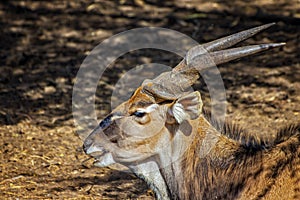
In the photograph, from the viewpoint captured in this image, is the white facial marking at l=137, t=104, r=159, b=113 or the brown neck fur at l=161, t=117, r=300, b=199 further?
the white facial marking at l=137, t=104, r=159, b=113

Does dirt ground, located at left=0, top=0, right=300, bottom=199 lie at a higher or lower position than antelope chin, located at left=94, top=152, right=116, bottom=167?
lower

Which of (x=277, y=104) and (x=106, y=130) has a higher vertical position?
(x=106, y=130)

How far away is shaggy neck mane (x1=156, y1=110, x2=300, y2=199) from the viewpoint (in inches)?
227

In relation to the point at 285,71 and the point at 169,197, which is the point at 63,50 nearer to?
the point at 285,71

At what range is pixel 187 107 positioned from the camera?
5758mm

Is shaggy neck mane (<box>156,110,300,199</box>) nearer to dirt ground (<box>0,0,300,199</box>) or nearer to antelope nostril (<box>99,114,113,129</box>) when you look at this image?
antelope nostril (<box>99,114,113,129</box>)

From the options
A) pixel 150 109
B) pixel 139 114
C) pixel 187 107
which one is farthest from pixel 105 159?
pixel 187 107

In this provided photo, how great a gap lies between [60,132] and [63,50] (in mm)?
2449

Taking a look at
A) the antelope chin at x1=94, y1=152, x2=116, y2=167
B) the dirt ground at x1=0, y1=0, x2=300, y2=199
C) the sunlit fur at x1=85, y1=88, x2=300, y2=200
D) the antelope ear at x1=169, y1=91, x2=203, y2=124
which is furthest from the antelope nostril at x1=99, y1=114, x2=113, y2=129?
the dirt ground at x1=0, y1=0, x2=300, y2=199

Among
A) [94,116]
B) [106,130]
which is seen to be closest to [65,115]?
[94,116]

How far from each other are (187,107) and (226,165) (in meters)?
0.68

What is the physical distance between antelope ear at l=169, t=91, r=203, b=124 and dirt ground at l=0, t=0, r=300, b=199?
1.70m

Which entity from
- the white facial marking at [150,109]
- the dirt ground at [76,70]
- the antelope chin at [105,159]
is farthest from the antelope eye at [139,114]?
the dirt ground at [76,70]

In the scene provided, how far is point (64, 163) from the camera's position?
7.95 meters
